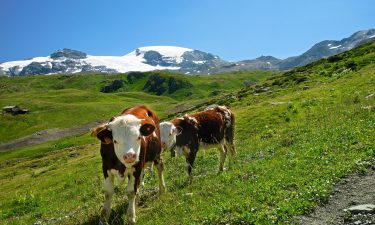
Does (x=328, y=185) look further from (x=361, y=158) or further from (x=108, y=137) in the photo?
(x=108, y=137)

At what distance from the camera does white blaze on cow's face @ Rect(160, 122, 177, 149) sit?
60.3ft

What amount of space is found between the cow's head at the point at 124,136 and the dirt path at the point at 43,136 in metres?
104

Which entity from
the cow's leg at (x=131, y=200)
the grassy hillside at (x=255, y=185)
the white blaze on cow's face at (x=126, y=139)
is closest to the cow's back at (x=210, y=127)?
the grassy hillside at (x=255, y=185)

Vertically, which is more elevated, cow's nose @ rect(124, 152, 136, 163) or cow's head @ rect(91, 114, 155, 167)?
cow's head @ rect(91, 114, 155, 167)

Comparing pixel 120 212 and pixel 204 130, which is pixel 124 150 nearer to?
pixel 120 212

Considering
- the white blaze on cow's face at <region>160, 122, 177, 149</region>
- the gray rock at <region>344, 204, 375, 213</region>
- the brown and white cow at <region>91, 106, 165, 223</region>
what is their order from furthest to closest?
1. the white blaze on cow's face at <region>160, 122, 177, 149</region>
2. the brown and white cow at <region>91, 106, 165, 223</region>
3. the gray rock at <region>344, 204, 375, 213</region>

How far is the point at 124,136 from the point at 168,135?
6.17m

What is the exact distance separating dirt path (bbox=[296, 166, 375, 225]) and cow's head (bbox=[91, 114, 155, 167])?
509 centimetres

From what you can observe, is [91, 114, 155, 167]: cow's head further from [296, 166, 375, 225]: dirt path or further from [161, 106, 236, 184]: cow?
[161, 106, 236, 184]: cow

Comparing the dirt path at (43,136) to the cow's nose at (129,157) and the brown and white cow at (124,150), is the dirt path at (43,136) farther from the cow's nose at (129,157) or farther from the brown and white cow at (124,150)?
the cow's nose at (129,157)

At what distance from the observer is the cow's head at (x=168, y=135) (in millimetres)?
18405

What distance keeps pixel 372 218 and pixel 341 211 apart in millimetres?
1100

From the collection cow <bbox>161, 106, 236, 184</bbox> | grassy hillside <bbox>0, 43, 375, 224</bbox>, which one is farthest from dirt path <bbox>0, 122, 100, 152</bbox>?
cow <bbox>161, 106, 236, 184</bbox>

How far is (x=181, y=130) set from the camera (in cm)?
1922
